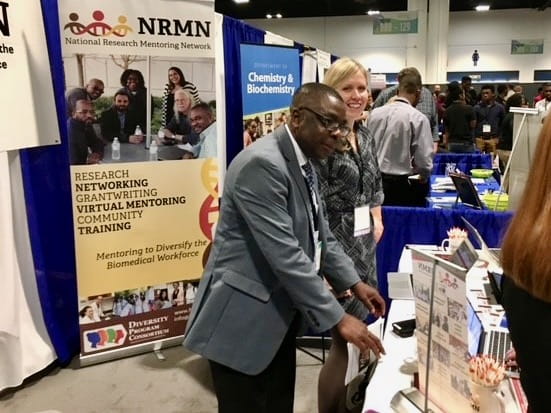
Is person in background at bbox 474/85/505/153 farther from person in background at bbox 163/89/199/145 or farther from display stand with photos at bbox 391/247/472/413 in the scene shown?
display stand with photos at bbox 391/247/472/413

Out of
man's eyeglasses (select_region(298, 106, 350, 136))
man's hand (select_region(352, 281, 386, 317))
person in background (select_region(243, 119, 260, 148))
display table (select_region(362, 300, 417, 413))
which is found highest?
man's eyeglasses (select_region(298, 106, 350, 136))

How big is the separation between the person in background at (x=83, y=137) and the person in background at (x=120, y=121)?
0.20ft

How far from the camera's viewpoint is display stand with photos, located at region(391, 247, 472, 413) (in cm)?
98

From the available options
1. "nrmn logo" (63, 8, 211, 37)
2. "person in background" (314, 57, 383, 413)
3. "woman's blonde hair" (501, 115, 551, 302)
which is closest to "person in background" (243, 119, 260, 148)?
"nrmn logo" (63, 8, 211, 37)

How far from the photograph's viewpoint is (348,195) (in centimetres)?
188

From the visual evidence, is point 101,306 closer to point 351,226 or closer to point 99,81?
point 99,81

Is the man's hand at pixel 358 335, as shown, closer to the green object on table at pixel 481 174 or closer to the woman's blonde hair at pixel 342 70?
the woman's blonde hair at pixel 342 70

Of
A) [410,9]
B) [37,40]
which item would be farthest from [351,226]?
[410,9]

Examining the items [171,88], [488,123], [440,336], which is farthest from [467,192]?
[488,123]

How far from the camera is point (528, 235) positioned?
790 mm

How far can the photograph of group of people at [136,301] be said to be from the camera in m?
2.86

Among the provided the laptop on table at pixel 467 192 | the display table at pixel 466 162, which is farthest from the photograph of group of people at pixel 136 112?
the display table at pixel 466 162

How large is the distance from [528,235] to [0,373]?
8.46 ft

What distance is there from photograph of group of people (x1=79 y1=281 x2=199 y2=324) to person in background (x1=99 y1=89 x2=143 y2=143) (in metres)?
0.82
